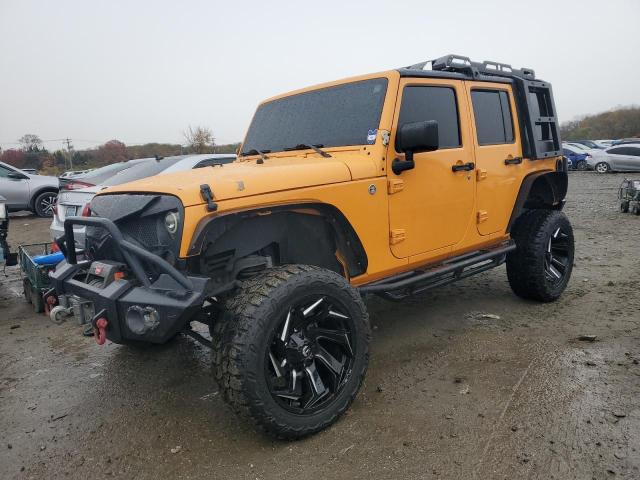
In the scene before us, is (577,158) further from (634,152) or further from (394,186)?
(394,186)

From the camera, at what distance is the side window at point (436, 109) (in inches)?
141

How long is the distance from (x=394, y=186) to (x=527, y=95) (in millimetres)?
2228

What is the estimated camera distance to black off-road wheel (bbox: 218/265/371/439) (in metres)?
2.49

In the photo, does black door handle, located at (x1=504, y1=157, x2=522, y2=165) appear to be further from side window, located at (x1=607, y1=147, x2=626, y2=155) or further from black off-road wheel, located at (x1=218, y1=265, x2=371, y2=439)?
side window, located at (x1=607, y1=147, x2=626, y2=155)

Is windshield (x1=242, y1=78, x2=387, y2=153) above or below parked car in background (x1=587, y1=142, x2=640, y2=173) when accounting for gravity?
above

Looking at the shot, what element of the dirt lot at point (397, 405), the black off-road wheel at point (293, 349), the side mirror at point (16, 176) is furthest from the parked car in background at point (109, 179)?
the side mirror at point (16, 176)

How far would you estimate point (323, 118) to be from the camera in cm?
379

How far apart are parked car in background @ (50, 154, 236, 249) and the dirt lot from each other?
1.82 meters

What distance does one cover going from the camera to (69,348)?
14.3 feet

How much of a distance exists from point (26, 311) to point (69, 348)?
1468mm

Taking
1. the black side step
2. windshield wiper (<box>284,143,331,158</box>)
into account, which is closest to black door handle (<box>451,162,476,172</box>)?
the black side step

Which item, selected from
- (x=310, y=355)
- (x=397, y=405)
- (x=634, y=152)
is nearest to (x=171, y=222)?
(x=310, y=355)

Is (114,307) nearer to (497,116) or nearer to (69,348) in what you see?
(69,348)

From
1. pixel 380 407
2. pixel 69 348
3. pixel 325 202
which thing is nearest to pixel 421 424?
pixel 380 407
